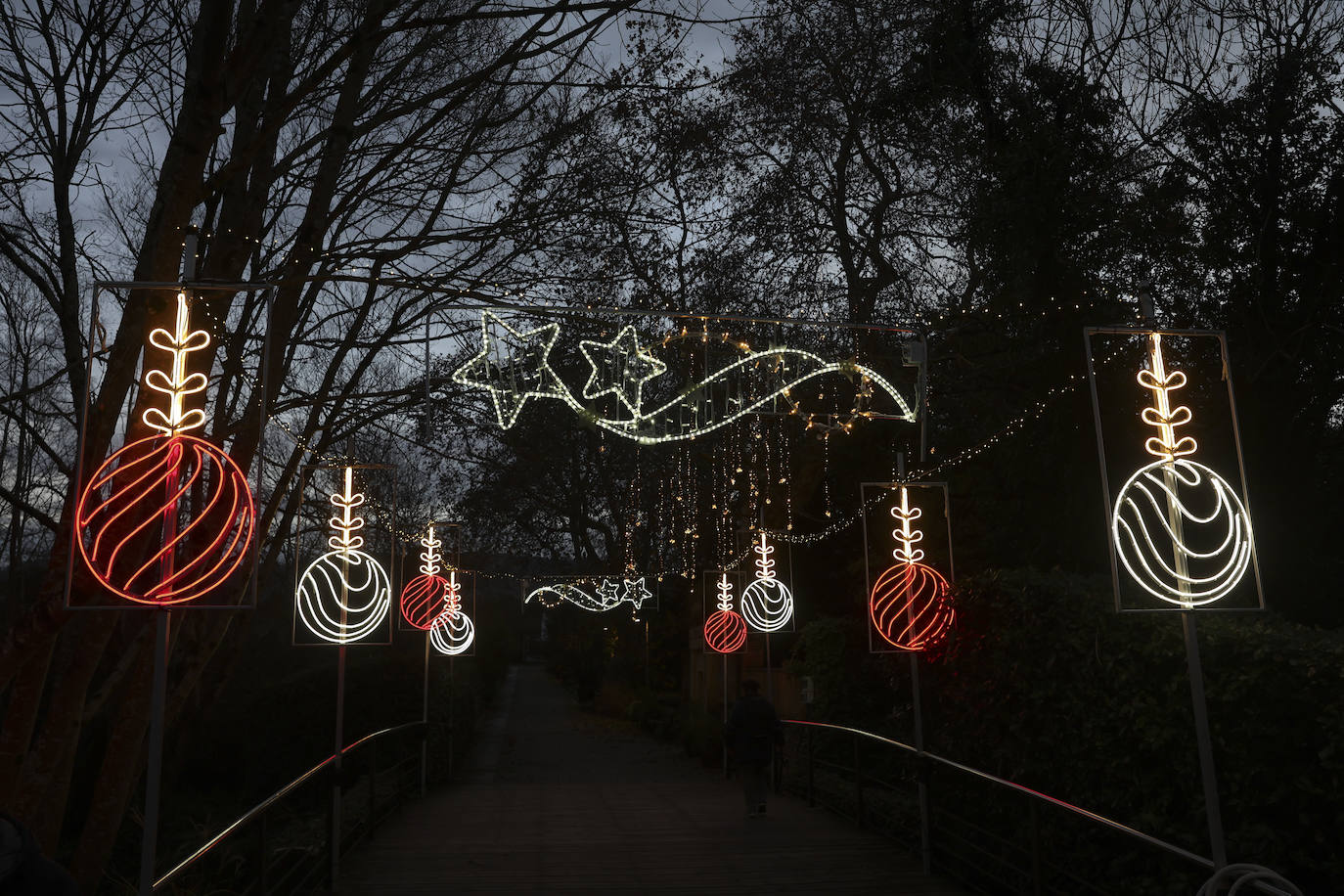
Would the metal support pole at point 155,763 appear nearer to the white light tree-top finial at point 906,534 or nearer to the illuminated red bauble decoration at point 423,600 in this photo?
the white light tree-top finial at point 906,534

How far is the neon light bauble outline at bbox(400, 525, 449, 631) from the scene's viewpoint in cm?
1322

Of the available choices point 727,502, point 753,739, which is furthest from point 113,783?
point 727,502

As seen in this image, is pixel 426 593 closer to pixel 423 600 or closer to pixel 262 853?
pixel 423 600

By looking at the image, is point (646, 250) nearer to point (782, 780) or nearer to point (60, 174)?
point (60, 174)

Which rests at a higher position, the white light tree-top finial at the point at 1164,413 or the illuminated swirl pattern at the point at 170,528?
the white light tree-top finial at the point at 1164,413

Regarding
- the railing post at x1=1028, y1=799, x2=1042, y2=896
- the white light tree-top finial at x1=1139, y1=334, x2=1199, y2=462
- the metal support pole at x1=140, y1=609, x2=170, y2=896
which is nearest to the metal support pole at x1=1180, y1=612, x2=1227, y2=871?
the white light tree-top finial at x1=1139, y1=334, x2=1199, y2=462

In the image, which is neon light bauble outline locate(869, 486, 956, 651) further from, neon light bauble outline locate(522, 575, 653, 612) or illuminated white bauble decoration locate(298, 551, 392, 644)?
neon light bauble outline locate(522, 575, 653, 612)

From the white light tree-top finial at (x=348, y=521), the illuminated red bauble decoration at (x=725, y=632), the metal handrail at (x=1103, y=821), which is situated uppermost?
the white light tree-top finial at (x=348, y=521)

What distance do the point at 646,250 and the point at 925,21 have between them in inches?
181

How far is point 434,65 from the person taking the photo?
872 centimetres

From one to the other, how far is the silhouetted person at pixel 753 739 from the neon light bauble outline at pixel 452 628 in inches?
228

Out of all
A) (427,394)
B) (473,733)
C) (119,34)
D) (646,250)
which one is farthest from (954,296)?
(473,733)

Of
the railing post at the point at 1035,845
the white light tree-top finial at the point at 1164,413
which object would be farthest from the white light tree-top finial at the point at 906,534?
the white light tree-top finial at the point at 1164,413

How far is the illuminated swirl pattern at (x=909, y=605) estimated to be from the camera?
8.50 metres
